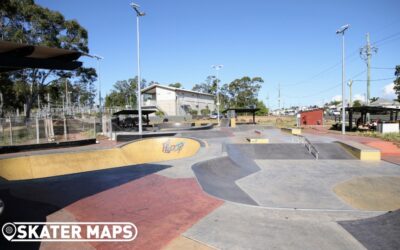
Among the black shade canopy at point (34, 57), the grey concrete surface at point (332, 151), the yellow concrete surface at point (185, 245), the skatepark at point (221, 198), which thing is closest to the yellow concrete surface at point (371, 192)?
the skatepark at point (221, 198)

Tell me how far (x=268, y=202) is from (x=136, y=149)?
424 inches

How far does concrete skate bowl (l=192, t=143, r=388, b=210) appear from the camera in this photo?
8406 mm

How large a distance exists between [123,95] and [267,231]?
347 feet

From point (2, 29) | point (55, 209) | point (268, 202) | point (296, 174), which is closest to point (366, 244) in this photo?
point (268, 202)

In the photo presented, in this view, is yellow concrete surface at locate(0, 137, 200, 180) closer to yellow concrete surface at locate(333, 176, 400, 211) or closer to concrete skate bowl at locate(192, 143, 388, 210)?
concrete skate bowl at locate(192, 143, 388, 210)

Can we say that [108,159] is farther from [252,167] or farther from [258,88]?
[258,88]

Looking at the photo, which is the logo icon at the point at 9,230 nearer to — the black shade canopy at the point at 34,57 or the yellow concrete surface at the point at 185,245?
the yellow concrete surface at the point at 185,245

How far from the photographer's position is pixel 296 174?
12094mm

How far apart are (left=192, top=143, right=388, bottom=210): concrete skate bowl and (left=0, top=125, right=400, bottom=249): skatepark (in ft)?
0.15

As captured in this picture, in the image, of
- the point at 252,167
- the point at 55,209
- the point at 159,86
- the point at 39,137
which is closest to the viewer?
the point at 55,209

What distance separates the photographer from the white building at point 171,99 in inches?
2827

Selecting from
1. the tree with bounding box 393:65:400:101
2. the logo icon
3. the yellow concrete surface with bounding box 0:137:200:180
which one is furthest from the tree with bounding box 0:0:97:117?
the tree with bounding box 393:65:400:101

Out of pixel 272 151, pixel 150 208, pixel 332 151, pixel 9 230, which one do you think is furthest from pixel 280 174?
pixel 9 230

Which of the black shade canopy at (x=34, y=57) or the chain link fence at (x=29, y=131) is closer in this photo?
the black shade canopy at (x=34, y=57)
